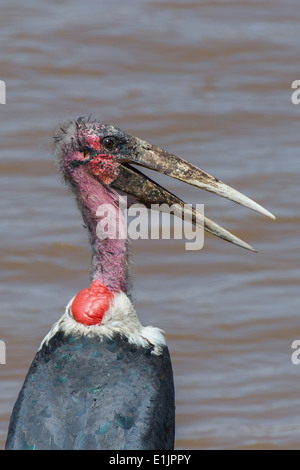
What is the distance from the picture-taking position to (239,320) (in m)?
8.38

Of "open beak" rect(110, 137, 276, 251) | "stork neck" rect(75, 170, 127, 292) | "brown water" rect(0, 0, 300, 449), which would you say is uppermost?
"brown water" rect(0, 0, 300, 449)

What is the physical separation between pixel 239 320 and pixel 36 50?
461cm

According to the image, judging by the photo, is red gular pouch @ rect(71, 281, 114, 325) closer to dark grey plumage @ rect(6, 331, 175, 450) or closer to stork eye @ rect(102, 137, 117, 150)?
dark grey plumage @ rect(6, 331, 175, 450)

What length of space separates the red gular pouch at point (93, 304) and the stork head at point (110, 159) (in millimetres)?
525

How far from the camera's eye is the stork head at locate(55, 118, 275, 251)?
6.06m

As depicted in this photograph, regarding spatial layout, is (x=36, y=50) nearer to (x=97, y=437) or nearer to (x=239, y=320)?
(x=239, y=320)

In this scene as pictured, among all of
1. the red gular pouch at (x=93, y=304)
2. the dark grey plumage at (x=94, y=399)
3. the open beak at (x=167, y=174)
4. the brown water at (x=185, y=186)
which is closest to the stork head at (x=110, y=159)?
the open beak at (x=167, y=174)

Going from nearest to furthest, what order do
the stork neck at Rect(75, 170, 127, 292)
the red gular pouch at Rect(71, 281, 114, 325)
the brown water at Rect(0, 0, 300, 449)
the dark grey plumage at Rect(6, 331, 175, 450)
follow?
the dark grey plumage at Rect(6, 331, 175, 450), the red gular pouch at Rect(71, 281, 114, 325), the stork neck at Rect(75, 170, 127, 292), the brown water at Rect(0, 0, 300, 449)

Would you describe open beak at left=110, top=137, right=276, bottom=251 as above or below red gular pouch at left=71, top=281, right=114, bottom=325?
above

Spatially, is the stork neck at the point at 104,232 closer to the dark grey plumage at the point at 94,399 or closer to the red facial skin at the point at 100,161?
the red facial skin at the point at 100,161

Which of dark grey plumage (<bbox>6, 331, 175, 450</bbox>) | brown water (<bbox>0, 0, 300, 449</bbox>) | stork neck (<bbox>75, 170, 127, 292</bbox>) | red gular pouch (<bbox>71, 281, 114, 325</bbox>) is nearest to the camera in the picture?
dark grey plumage (<bbox>6, 331, 175, 450</bbox>)

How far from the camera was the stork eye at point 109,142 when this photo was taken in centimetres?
607

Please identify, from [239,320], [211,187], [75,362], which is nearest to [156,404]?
[75,362]

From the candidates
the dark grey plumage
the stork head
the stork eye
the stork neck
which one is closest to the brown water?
the stork neck
